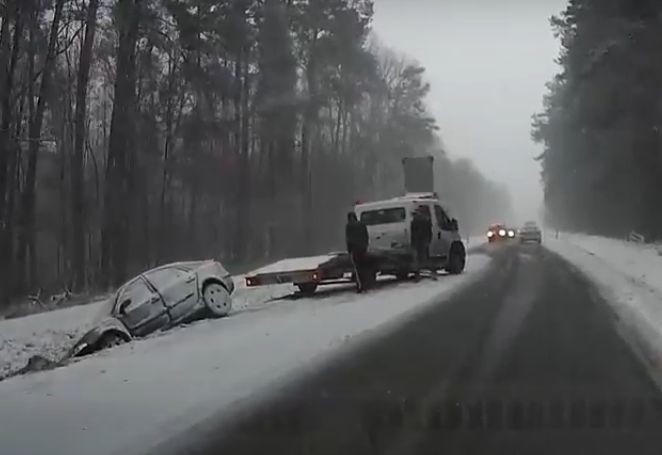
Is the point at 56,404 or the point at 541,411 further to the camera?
the point at 56,404

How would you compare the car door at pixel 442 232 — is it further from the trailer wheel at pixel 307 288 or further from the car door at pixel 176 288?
the car door at pixel 176 288

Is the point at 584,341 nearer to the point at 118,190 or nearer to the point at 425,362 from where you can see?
the point at 425,362

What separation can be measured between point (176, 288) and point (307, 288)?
706 cm

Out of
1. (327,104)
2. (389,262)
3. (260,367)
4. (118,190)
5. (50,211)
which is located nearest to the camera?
(260,367)

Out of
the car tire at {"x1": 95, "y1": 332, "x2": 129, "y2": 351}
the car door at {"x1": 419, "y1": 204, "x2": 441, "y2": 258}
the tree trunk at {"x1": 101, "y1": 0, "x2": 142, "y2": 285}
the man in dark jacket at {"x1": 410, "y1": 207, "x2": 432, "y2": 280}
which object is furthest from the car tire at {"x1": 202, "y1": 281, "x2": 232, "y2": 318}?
the tree trunk at {"x1": 101, "y1": 0, "x2": 142, "y2": 285}

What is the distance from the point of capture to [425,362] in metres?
12.1

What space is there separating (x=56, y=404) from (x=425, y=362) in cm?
451

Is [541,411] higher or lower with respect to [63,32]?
lower

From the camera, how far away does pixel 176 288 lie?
17.4 meters

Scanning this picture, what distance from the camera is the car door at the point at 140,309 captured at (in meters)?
16.4

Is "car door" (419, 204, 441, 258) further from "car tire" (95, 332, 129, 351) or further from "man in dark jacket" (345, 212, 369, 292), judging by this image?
"car tire" (95, 332, 129, 351)

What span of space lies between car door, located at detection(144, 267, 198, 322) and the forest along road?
4.31 meters

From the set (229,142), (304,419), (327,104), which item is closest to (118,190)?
(229,142)

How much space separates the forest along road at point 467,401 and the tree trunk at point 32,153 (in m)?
22.2
